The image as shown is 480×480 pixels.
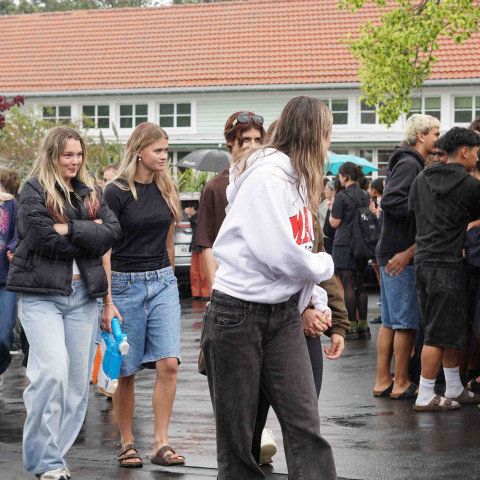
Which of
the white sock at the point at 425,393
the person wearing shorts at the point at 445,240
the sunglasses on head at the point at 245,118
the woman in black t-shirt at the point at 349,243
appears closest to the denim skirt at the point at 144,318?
the sunglasses on head at the point at 245,118

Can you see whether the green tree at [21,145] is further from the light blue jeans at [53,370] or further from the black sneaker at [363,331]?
the light blue jeans at [53,370]

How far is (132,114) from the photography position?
35.0 m

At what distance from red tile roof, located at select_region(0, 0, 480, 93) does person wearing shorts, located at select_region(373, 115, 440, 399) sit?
77.3ft

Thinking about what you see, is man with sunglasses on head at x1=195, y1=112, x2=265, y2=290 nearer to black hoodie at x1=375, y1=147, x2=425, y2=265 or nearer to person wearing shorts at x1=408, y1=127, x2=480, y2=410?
person wearing shorts at x1=408, y1=127, x2=480, y2=410

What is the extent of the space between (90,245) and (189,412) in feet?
8.14

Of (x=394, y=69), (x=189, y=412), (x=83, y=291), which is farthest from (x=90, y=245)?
(x=394, y=69)

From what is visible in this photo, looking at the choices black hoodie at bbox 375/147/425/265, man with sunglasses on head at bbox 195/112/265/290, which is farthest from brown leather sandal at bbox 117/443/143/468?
black hoodie at bbox 375/147/425/265

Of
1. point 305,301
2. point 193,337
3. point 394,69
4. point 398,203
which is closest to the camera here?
point 305,301

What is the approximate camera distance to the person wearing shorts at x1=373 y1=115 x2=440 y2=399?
784 cm

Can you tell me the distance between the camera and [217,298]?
4094 millimetres

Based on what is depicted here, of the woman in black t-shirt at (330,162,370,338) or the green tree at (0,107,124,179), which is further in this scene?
the green tree at (0,107,124,179)

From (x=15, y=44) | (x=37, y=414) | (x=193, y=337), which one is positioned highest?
(x=15, y=44)

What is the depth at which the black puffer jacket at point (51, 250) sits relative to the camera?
5609 mm

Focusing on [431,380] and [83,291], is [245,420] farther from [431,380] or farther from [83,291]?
[431,380]
